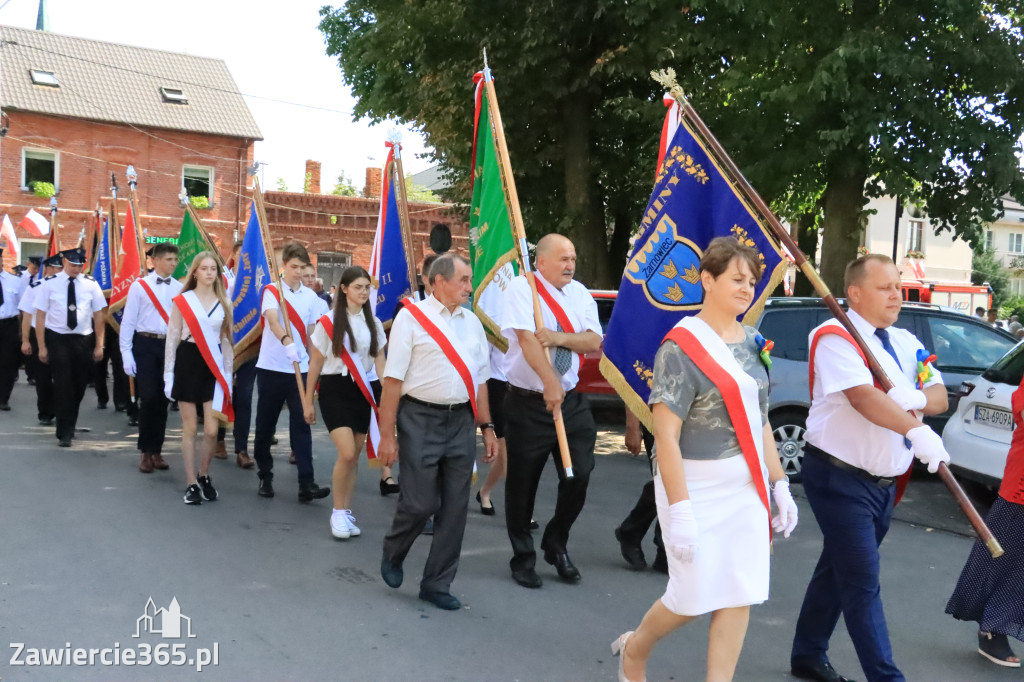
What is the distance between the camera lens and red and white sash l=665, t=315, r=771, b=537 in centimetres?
388

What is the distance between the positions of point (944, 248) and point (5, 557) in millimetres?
60175

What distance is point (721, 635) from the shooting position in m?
3.86

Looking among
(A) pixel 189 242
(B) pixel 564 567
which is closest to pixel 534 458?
(B) pixel 564 567

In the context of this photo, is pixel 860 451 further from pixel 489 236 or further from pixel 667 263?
pixel 489 236

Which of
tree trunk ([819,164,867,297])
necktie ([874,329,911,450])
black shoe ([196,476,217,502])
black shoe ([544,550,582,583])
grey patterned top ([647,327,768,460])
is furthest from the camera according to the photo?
tree trunk ([819,164,867,297])

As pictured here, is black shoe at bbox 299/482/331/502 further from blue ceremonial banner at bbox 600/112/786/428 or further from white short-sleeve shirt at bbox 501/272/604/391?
blue ceremonial banner at bbox 600/112/786/428

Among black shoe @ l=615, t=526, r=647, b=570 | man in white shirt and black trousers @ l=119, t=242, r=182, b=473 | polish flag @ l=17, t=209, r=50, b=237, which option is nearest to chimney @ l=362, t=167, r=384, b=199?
polish flag @ l=17, t=209, r=50, b=237

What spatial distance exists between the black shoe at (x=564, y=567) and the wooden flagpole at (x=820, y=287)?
2345 mm

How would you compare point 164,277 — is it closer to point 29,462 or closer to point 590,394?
point 29,462

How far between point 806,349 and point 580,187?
7.93m

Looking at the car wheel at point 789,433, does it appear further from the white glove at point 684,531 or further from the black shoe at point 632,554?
the white glove at point 684,531

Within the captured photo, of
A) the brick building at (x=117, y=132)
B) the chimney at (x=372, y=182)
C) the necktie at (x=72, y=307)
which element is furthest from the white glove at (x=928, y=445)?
the chimney at (x=372, y=182)

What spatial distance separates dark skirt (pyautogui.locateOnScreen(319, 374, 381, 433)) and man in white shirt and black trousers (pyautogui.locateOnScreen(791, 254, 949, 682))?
147 inches

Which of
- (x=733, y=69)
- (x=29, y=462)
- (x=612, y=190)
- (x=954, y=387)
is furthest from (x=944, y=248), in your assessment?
(x=29, y=462)
